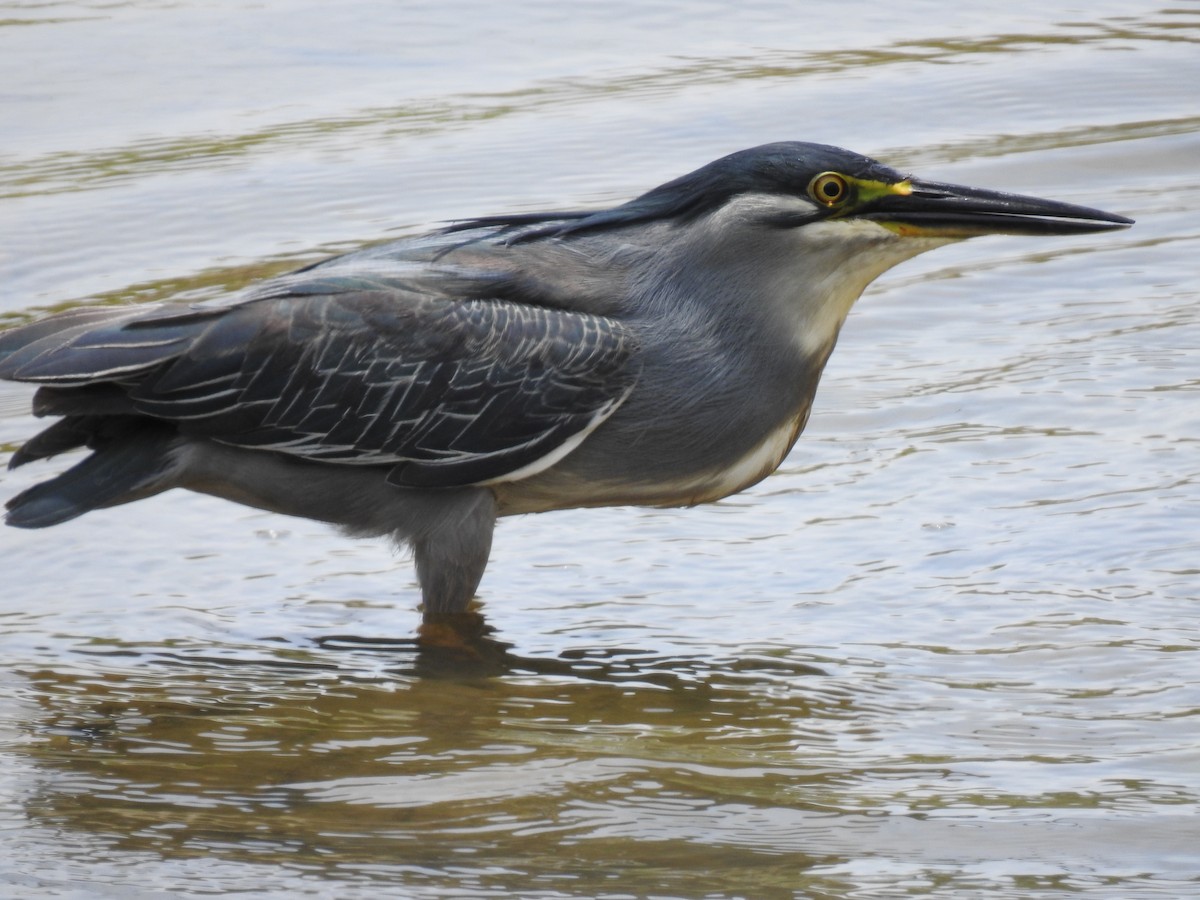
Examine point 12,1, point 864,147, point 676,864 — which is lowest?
point 676,864

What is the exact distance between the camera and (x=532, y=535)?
668 centimetres

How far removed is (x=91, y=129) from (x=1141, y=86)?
19.8 feet

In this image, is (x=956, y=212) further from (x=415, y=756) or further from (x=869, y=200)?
(x=415, y=756)

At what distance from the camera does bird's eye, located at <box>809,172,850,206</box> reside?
570 cm

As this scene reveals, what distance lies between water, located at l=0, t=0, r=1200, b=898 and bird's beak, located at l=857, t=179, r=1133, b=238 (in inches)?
43.0

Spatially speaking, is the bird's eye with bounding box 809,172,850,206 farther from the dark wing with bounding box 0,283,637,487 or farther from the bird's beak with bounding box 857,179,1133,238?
the dark wing with bounding box 0,283,637,487

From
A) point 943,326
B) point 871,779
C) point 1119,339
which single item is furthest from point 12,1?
point 871,779

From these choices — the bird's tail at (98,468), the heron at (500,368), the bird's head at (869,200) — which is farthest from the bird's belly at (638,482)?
the bird's tail at (98,468)

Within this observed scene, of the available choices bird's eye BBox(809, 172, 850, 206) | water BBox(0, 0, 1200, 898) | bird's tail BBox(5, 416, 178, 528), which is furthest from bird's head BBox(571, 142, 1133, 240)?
bird's tail BBox(5, 416, 178, 528)

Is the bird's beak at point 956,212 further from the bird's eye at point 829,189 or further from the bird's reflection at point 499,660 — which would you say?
the bird's reflection at point 499,660

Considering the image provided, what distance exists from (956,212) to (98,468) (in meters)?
2.76

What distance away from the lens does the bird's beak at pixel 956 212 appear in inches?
223

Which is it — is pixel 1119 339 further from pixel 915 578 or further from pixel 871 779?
pixel 871 779

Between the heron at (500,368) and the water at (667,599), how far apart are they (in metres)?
0.44
